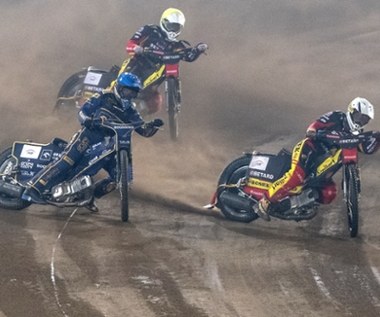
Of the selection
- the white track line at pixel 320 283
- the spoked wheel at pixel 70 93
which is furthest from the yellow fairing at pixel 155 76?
the white track line at pixel 320 283

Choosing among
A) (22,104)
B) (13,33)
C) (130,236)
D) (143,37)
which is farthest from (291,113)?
(13,33)

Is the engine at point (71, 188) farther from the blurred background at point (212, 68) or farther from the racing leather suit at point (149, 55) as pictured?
the racing leather suit at point (149, 55)

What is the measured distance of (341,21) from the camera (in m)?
31.2

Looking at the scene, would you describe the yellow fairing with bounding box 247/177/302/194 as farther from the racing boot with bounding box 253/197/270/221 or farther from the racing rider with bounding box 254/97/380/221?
the racing boot with bounding box 253/197/270/221

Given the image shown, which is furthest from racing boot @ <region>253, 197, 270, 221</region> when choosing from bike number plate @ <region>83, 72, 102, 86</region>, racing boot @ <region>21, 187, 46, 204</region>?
bike number plate @ <region>83, 72, 102, 86</region>

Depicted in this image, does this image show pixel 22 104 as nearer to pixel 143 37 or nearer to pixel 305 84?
pixel 143 37

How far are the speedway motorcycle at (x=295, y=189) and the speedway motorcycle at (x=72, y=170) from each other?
1.66 meters

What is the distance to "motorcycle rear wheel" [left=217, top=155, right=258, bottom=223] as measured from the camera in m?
15.5

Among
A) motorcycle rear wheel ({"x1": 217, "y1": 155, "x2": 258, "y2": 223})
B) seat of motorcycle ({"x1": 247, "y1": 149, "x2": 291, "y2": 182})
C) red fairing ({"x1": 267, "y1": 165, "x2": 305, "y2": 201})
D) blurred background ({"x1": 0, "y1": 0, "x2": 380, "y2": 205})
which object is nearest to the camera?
red fairing ({"x1": 267, "y1": 165, "x2": 305, "y2": 201})

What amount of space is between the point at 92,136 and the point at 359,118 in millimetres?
3766

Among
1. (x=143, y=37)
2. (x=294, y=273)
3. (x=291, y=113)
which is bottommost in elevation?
(x=294, y=273)

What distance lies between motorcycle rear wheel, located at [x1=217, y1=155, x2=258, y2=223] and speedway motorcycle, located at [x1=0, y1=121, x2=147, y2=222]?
1568 mm

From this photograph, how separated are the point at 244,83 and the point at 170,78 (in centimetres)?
487

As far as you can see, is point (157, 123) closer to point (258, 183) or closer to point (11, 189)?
point (258, 183)
